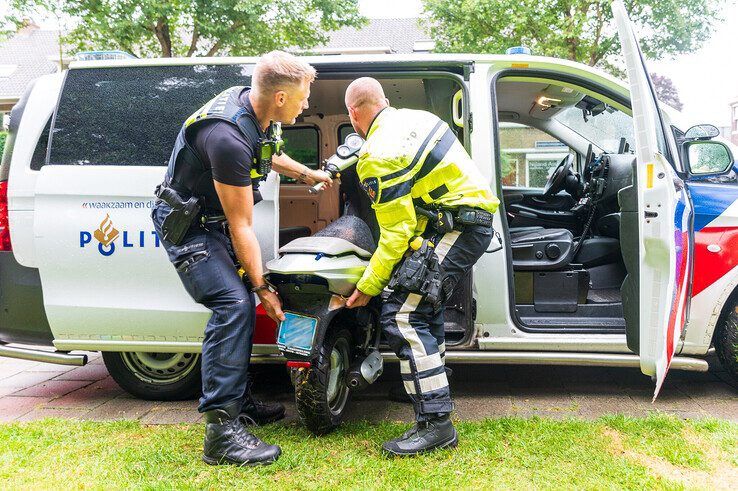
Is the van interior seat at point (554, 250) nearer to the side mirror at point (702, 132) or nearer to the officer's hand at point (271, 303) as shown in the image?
the side mirror at point (702, 132)

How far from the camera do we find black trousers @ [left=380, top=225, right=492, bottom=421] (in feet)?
9.12

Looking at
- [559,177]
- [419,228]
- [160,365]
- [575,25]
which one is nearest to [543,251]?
[559,177]

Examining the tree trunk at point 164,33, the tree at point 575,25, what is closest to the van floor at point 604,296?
the tree at point 575,25

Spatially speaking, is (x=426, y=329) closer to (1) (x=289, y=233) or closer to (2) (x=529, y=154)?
(1) (x=289, y=233)

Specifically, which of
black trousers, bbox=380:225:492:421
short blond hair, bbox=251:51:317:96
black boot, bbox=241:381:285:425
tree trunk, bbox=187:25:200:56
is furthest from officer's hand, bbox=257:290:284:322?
tree trunk, bbox=187:25:200:56

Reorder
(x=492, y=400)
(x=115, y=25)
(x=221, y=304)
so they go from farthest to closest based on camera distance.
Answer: (x=115, y=25) → (x=492, y=400) → (x=221, y=304)

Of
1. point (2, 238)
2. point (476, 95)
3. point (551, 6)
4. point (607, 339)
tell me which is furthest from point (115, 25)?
point (607, 339)

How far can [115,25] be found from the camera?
12062mm

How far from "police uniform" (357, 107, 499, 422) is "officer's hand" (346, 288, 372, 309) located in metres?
0.05

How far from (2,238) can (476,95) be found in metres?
2.80

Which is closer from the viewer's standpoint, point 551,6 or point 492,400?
point 492,400

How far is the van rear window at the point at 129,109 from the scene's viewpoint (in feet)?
10.7

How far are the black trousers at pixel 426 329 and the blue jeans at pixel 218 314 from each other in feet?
2.25

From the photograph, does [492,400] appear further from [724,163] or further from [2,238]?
[2,238]
